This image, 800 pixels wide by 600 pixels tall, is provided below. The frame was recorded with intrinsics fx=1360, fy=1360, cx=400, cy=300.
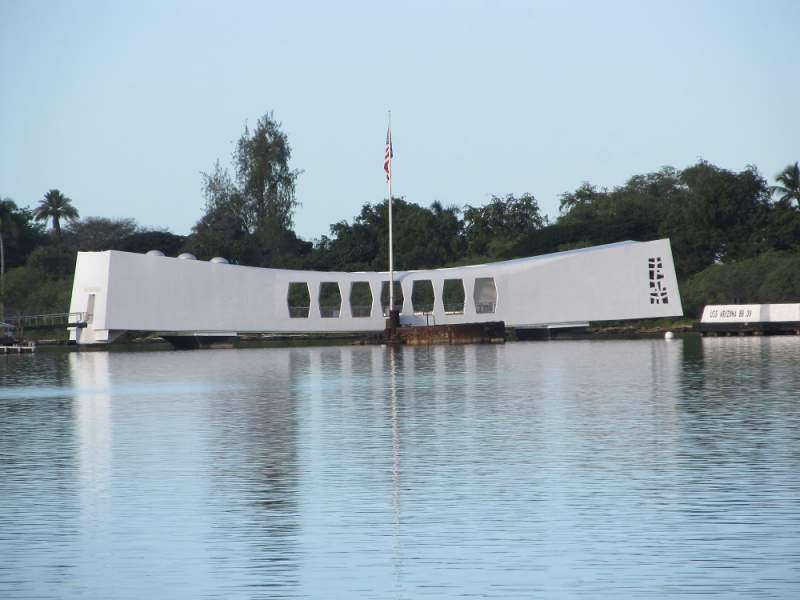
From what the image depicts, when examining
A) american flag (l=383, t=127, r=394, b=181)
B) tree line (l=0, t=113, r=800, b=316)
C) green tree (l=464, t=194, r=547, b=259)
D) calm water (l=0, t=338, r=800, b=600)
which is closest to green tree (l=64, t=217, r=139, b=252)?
tree line (l=0, t=113, r=800, b=316)

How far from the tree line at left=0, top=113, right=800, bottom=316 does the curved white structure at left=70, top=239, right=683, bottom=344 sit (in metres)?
9.10

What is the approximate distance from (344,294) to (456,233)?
30.5 m

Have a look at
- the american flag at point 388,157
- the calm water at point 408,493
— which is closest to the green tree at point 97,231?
the american flag at point 388,157

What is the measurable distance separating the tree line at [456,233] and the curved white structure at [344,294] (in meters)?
9.10

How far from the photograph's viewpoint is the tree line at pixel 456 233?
7381cm

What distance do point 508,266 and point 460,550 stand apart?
51063 millimetres

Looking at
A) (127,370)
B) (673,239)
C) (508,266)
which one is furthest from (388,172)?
(673,239)

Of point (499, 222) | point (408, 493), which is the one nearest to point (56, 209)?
point (499, 222)

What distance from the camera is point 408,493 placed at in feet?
47.0

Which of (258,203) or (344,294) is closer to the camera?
(344,294)

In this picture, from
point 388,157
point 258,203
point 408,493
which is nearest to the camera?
point 408,493

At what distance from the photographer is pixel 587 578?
33.0 ft

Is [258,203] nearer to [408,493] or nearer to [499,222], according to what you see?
[499,222]

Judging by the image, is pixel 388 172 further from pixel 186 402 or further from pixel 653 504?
pixel 653 504
